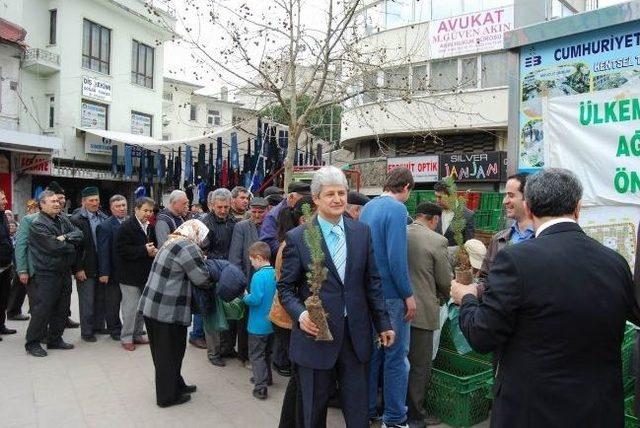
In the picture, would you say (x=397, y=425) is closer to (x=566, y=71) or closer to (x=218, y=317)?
(x=218, y=317)

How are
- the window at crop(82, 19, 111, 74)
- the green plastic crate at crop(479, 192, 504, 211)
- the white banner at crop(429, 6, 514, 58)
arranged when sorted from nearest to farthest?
the green plastic crate at crop(479, 192, 504, 211) < the white banner at crop(429, 6, 514, 58) < the window at crop(82, 19, 111, 74)

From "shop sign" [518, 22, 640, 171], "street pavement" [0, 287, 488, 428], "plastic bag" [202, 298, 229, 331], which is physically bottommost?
"street pavement" [0, 287, 488, 428]

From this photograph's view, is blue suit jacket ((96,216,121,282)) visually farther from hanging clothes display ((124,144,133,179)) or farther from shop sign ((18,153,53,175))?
shop sign ((18,153,53,175))

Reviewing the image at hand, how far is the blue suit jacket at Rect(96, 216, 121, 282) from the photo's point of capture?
22.1 feet

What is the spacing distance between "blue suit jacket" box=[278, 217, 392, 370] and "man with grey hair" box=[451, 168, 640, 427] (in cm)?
103

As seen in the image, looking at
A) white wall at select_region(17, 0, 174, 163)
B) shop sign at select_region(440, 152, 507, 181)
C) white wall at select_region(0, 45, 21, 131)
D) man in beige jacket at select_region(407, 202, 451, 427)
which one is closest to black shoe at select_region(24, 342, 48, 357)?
man in beige jacket at select_region(407, 202, 451, 427)

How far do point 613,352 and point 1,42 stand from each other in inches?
774

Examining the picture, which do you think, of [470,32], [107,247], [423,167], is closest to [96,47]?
[423,167]

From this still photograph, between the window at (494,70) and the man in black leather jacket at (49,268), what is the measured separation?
51.6 feet

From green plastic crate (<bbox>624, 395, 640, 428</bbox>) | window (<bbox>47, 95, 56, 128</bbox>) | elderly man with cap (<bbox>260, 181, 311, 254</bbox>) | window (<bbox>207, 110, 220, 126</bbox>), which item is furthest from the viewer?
window (<bbox>207, 110, 220, 126</bbox>)

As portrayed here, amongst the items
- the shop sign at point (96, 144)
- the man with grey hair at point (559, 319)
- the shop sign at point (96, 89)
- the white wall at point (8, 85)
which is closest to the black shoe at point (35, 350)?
the man with grey hair at point (559, 319)

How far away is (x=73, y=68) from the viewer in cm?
2052

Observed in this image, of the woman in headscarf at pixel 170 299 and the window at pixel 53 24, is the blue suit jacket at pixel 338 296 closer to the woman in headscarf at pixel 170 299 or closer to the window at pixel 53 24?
the woman in headscarf at pixel 170 299

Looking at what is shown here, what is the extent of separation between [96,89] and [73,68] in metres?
1.19
